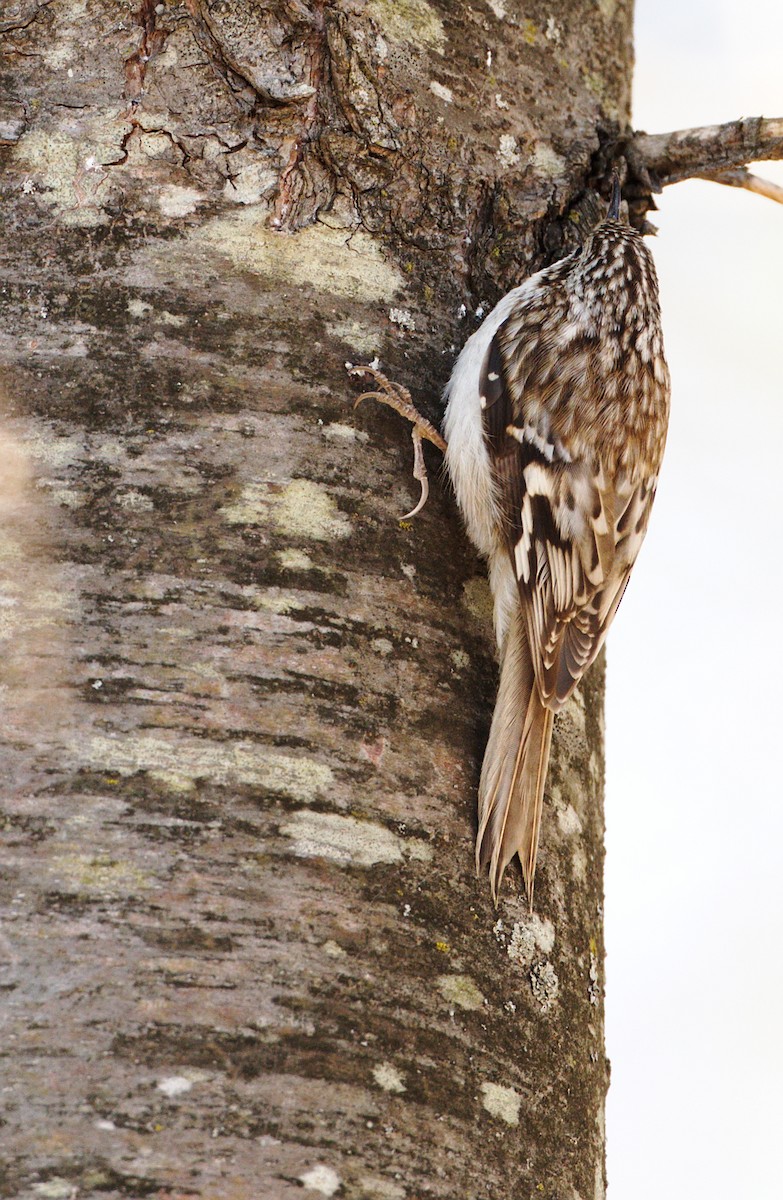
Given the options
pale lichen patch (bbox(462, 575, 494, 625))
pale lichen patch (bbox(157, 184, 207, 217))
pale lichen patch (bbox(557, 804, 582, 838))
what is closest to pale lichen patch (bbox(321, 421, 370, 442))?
pale lichen patch (bbox(462, 575, 494, 625))

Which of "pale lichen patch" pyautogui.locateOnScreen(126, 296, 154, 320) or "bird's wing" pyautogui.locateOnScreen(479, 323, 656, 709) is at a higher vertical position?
"bird's wing" pyautogui.locateOnScreen(479, 323, 656, 709)

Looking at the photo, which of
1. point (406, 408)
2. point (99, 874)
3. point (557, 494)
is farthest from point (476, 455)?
point (99, 874)

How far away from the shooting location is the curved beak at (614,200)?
2359mm

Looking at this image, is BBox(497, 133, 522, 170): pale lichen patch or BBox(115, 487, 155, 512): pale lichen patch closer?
BBox(115, 487, 155, 512): pale lichen patch

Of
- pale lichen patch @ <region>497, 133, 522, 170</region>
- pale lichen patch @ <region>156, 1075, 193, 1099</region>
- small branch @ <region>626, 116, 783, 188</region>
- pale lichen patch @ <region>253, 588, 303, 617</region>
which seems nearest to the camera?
pale lichen patch @ <region>156, 1075, 193, 1099</region>

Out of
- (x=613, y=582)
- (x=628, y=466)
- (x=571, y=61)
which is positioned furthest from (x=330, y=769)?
(x=571, y=61)

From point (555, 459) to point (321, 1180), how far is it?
1.39m

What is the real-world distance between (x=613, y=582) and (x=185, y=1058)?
1.30 meters

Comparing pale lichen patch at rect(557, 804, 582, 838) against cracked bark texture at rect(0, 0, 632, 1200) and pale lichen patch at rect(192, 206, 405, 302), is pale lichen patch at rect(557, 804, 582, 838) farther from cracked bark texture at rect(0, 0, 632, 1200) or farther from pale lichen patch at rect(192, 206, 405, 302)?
pale lichen patch at rect(192, 206, 405, 302)

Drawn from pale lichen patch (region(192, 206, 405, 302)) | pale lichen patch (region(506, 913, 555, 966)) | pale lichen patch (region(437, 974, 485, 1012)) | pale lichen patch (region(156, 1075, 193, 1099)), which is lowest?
pale lichen patch (region(156, 1075, 193, 1099))

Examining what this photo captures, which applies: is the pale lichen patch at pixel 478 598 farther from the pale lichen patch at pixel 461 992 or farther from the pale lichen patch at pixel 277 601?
the pale lichen patch at pixel 461 992

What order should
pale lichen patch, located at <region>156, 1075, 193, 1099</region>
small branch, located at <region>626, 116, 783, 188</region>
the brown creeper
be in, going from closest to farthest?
pale lichen patch, located at <region>156, 1075, 193, 1099</region> < the brown creeper < small branch, located at <region>626, 116, 783, 188</region>

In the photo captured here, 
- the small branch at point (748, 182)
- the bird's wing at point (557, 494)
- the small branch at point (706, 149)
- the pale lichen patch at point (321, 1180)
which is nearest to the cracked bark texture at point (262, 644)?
the pale lichen patch at point (321, 1180)

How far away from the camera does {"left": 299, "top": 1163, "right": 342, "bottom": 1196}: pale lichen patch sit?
1319 millimetres
